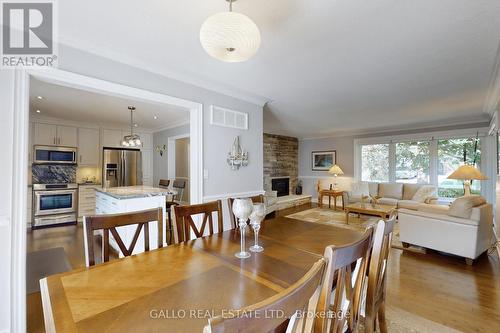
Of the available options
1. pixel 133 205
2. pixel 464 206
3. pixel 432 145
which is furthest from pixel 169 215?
pixel 432 145

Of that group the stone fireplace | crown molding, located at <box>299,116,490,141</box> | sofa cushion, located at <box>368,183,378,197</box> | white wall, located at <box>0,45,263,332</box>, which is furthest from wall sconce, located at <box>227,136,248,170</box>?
crown molding, located at <box>299,116,490,141</box>

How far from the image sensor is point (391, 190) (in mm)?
6078

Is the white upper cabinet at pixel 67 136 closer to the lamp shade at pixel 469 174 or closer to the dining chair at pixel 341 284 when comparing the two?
the dining chair at pixel 341 284

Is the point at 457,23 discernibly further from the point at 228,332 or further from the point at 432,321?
the point at 228,332

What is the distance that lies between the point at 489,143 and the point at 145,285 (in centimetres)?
717

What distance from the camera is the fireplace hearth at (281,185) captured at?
25.3ft

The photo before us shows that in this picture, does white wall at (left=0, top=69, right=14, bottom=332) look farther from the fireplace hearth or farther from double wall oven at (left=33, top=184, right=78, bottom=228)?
the fireplace hearth

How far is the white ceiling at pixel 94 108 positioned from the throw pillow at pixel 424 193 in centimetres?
573

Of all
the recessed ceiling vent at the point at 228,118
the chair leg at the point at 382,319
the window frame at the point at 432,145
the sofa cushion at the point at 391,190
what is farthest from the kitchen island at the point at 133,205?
the window frame at the point at 432,145

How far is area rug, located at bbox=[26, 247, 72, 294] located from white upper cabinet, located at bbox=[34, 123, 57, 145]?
281 cm

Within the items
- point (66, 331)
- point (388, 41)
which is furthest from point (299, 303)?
point (388, 41)

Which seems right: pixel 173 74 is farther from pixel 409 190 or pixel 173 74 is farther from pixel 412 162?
pixel 412 162

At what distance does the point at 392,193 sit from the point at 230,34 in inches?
250

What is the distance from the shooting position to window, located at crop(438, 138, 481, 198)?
528 centimetres
